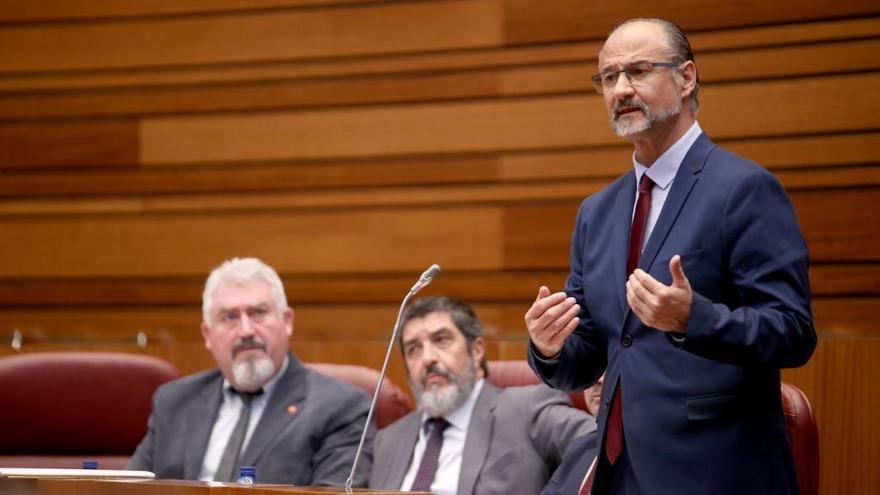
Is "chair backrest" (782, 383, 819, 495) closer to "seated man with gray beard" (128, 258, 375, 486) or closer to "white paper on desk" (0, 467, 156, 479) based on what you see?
"seated man with gray beard" (128, 258, 375, 486)

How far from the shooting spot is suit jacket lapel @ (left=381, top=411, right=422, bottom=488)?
3.19m

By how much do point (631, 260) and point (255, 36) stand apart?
2596 mm

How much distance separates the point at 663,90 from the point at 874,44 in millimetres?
1801

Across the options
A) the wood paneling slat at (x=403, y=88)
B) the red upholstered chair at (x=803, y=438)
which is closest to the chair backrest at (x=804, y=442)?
the red upholstered chair at (x=803, y=438)

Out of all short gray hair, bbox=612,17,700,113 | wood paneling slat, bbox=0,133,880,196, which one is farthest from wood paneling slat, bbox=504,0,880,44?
short gray hair, bbox=612,17,700,113

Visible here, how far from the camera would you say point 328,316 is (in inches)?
167

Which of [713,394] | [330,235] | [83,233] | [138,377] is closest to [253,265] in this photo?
[138,377]

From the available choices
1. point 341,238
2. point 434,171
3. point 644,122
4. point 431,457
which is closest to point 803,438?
point 644,122

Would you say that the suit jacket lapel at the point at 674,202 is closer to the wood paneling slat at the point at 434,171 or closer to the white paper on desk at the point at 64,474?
the white paper on desk at the point at 64,474

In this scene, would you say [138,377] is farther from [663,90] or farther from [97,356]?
[663,90]

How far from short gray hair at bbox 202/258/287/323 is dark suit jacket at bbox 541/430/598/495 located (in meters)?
1.06

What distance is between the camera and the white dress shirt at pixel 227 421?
3334 millimetres

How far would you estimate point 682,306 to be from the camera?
5.96 feet

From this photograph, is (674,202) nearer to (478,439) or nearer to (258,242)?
(478,439)
